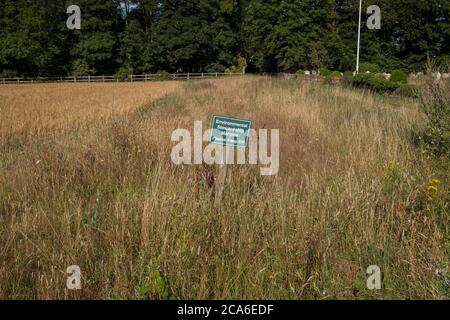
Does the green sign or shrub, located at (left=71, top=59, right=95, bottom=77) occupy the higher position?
shrub, located at (left=71, top=59, right=95, bottom=77)

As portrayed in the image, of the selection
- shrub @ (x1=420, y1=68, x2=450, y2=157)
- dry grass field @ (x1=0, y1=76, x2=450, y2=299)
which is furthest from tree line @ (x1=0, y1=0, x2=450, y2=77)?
dry grass field @ (x1=0, y1=76, x2=450, y2=299)

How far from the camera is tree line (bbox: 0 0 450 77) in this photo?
56344 millimetres

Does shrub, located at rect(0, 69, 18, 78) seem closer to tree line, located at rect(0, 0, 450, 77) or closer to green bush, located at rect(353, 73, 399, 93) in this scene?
tree line, located at rect(0, 0, 450, 77)

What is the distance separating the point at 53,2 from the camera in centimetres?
6200

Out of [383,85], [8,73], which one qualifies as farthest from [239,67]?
[383,85]

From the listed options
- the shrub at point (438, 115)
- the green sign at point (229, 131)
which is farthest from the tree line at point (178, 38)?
the green sign at point (229, 131)

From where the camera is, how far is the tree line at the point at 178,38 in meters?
56.3

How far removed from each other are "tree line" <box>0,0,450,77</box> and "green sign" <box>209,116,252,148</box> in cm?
5031

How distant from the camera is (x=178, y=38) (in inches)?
2436

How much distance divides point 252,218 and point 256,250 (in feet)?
1.82

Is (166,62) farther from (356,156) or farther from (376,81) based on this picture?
(356,156)

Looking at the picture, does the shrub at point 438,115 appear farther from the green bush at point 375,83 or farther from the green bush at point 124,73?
the green bush at point 124,73

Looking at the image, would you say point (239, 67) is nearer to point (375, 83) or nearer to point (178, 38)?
point (178, 38)
